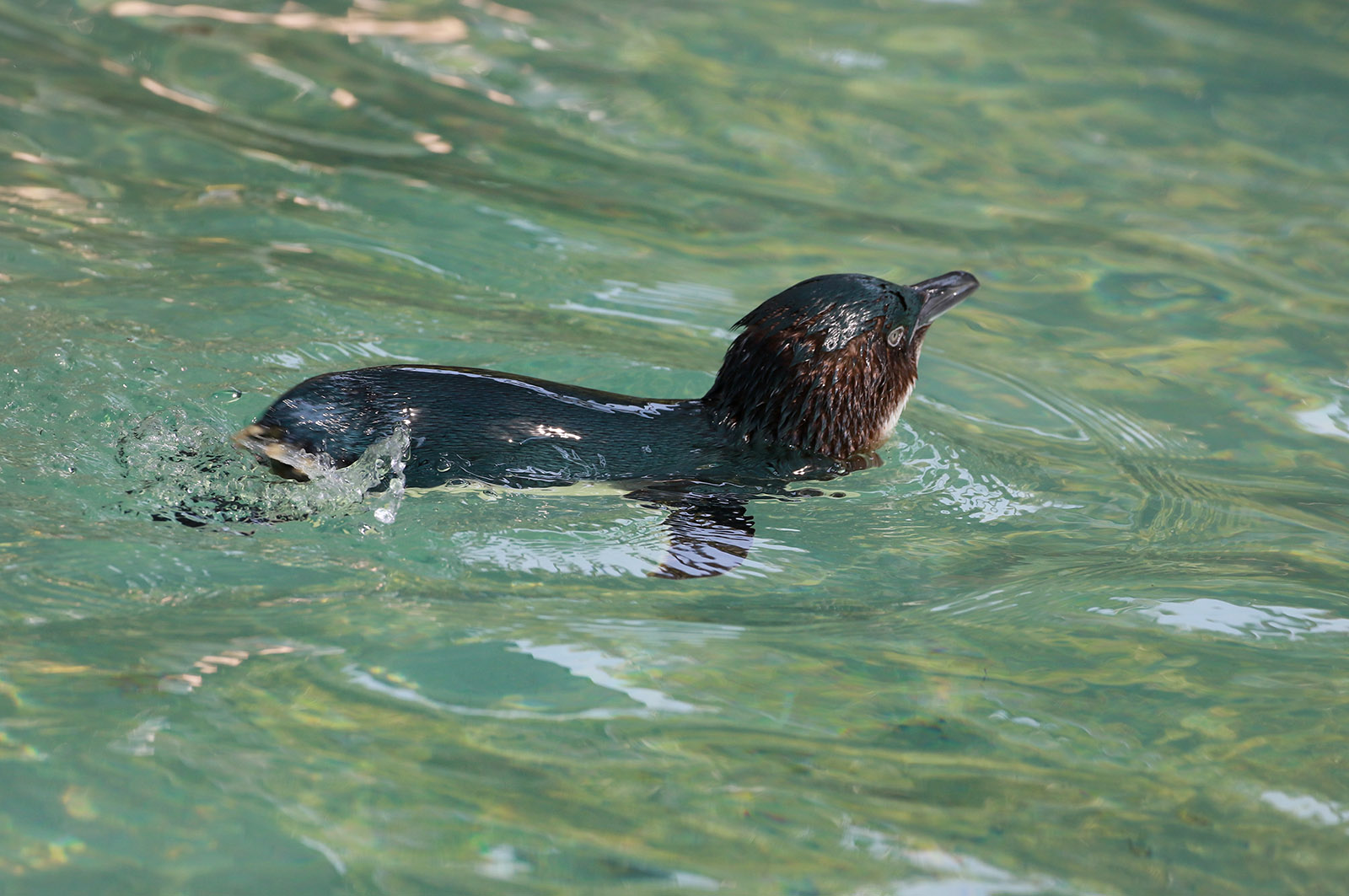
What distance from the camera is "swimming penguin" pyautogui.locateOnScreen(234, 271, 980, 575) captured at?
4133 mm

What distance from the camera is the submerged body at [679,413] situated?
413cm

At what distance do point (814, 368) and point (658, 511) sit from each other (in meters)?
0.73

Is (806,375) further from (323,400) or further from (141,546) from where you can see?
(141,546)

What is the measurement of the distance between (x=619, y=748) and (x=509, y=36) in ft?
21.6

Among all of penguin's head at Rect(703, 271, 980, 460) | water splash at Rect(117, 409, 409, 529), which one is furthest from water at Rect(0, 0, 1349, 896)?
penguin's head at Rect(703, 271, 980, 460)

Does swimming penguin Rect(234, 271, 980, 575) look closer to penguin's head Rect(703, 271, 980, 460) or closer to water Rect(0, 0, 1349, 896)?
penguin's head Rect(703, 271, 980, 460)

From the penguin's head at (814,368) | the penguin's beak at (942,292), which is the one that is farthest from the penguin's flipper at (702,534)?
the penguin's beak at (942,292)

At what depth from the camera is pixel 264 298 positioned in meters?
5.81

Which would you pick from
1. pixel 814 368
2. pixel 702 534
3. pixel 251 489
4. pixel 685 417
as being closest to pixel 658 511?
pixel 702 534

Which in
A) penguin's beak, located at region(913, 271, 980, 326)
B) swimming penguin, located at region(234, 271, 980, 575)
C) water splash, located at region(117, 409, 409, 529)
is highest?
penguin's beak, located at region(913, 271, 980, 326)

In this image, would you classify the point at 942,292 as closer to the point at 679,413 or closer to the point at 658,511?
the point at 679,413

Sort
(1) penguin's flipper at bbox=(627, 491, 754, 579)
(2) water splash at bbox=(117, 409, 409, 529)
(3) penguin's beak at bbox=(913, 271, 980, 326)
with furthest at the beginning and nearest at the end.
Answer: (3) penguin's beak at bbox=(913, 271, 980, 326) < (1) penguin's flipper at bbox=(627, 491, 754, 579) < (2) water splash at bbox=(117, 409, 409, 529)

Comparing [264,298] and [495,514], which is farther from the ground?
[264,298]

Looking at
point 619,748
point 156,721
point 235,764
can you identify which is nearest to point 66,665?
point 156,721
